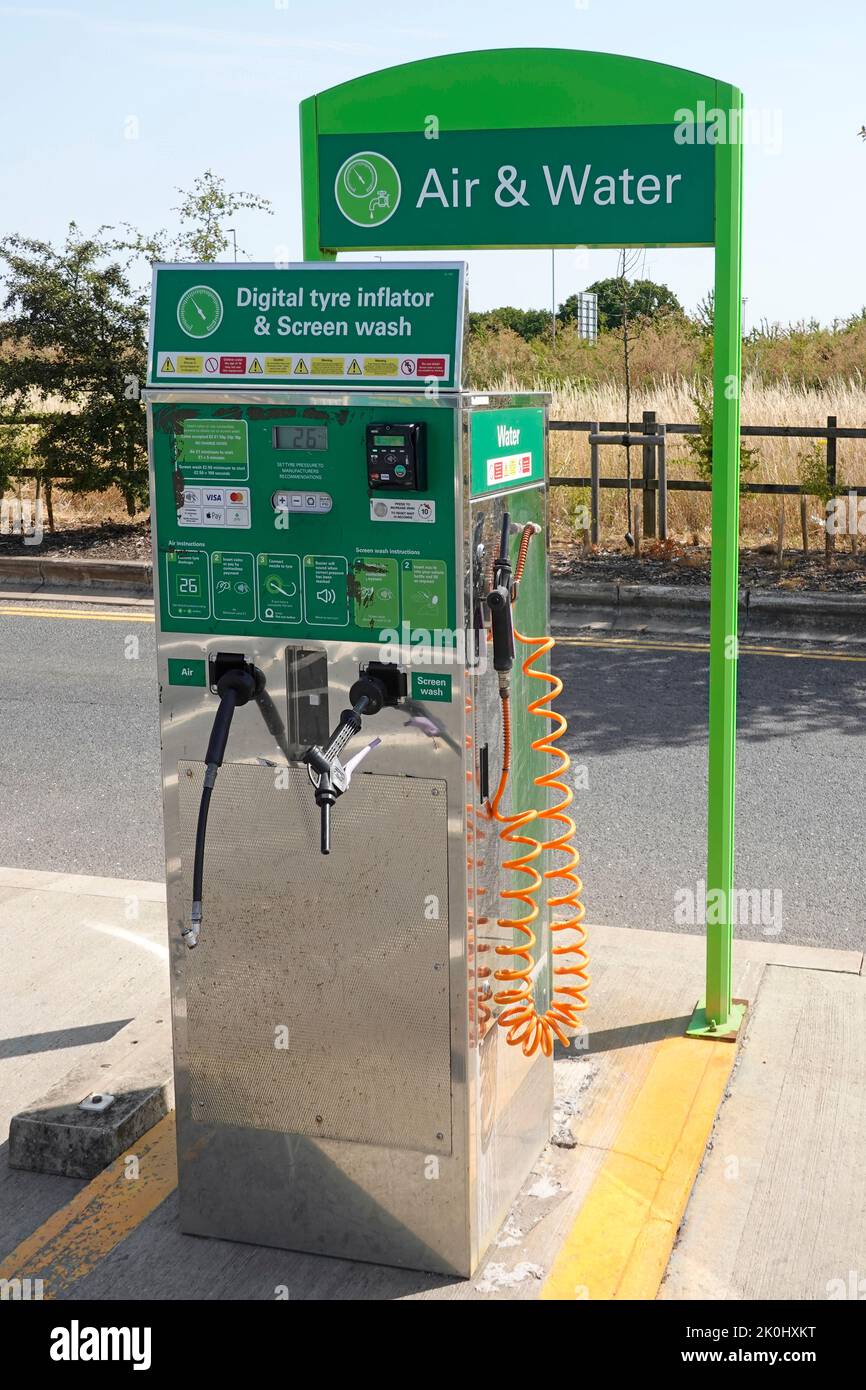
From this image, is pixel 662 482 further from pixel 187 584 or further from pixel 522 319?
pixel 522 319

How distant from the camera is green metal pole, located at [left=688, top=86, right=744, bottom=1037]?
3.96m

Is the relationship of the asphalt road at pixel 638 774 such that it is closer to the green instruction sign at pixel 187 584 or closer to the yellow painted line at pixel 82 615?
the yellow painted line at pixel 82 615

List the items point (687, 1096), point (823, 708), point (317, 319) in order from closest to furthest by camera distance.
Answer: point (317, 319), point (687, 1096), point (823, 708)

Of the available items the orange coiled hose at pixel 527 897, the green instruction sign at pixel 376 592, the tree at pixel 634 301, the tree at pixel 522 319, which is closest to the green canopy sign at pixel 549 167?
the orange coiled hose at pixel 527 897

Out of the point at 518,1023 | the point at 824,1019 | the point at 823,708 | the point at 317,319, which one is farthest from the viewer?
the point at 823,708

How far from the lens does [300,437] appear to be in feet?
10.3

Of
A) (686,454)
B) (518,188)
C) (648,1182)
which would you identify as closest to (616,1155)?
(648,1182)

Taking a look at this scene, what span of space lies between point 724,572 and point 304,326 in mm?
1597

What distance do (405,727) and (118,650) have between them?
7355mm

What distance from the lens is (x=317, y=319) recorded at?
3.12 metres

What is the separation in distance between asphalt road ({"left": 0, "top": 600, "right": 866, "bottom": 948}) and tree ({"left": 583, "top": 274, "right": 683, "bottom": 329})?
34.3ft

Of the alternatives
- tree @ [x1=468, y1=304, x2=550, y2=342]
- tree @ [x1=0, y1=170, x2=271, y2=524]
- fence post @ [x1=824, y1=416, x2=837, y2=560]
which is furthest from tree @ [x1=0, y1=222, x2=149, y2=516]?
tree @ [x1=468, y1=304, x2=550, y2=342]

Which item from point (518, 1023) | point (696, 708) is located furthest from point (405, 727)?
point (696, 708)
